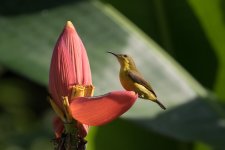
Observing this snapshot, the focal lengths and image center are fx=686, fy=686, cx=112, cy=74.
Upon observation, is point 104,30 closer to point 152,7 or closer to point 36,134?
point 152,7

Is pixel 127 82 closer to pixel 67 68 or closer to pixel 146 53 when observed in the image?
pixel 67 68

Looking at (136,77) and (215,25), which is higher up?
(215,25)

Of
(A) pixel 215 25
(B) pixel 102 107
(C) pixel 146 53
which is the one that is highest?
(A) pixel 215 25

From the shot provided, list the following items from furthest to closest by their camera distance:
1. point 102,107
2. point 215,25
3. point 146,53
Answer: point 215,25 < point 146,53 < point 102,107

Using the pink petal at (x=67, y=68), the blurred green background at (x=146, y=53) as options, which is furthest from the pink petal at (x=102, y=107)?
the blurred green background at (x=146, y=53)

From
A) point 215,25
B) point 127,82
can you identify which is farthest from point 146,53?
point 127,82

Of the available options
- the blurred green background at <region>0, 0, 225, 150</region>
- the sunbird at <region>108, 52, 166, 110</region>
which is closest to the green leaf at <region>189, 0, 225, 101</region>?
the blurred green background at <region>0, 0, 225, 150</region>

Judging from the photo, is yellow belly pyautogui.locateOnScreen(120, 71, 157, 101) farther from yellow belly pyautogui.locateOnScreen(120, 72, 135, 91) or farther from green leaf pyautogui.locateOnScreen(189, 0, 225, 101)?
green leaf pyautogui.locateOnScreen(189, 0, 225, 101)

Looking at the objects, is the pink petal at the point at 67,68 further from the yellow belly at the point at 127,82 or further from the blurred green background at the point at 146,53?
the blurred green background at the point at 146,53
